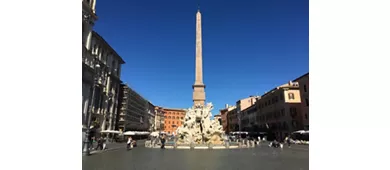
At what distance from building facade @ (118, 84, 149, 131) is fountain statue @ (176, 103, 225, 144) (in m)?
22.3

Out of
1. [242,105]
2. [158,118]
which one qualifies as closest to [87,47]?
[242,105]

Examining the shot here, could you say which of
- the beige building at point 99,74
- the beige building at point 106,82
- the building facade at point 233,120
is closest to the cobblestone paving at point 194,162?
the beige building at point 99,74

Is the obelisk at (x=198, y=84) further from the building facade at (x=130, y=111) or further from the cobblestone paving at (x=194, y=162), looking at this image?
the building facade at (x=130, y=111)

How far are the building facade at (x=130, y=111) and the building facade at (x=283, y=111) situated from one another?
2625 centimetres

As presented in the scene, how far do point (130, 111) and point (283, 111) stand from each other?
94.2ft

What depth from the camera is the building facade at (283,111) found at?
35844 mm

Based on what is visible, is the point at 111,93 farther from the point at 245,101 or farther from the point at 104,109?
the point at 245,101

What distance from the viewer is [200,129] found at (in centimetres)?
2472

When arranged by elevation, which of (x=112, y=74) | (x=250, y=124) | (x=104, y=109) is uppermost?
(x=112, y=74)
